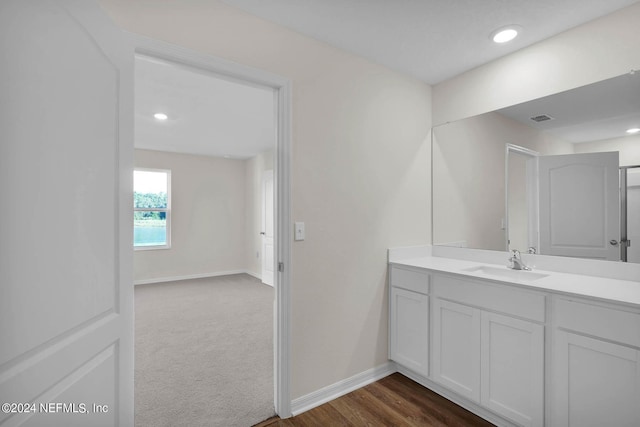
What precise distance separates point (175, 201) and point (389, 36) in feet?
17.1

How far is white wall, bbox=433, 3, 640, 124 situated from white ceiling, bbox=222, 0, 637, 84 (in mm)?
70

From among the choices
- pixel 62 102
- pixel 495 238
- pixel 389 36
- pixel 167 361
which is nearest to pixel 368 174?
pixel 389 36

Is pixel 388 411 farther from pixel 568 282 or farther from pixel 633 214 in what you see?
pixel 633 214

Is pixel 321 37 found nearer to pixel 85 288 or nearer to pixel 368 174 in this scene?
pixel 368 174

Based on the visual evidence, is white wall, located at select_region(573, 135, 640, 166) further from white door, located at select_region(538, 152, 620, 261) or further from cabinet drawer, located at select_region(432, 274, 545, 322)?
cabinet drawer, located at select_region(432, 274, 545, 322)

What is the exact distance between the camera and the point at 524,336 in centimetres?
164

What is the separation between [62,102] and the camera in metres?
0.92

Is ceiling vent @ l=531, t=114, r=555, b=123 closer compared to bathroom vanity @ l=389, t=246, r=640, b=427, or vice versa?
bathroom vanity @ l=389, t=246, r=640, b=427

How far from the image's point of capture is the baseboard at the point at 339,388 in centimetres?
194

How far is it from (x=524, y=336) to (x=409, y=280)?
78 centimetres

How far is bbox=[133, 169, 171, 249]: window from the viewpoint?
18.5 ft

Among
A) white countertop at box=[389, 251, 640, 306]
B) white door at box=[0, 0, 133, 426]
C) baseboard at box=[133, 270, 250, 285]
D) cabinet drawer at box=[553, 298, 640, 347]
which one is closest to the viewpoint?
white door at box=[0, 0, 133, 426]

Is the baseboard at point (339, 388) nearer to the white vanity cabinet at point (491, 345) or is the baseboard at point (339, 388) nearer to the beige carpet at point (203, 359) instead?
the beige carpet at point (203, 359)

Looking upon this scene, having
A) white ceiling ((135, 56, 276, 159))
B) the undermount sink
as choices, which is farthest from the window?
the undermount sink
